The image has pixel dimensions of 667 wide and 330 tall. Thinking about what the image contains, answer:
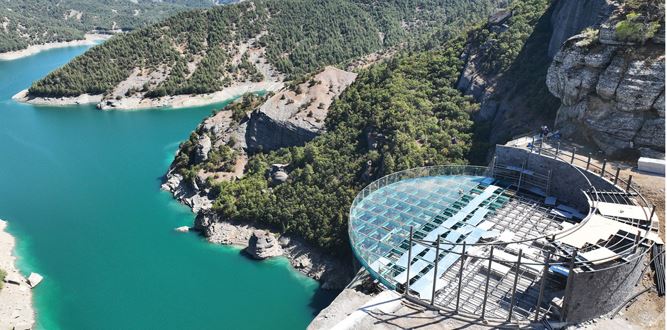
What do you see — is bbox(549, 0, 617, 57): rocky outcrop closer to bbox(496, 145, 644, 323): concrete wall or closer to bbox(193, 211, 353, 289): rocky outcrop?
bbox(496, 145, 644, 323): concrete wall

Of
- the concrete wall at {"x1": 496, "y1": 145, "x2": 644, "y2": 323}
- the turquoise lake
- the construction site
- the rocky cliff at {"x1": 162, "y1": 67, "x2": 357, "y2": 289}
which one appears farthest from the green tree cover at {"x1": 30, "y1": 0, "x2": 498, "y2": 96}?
the concrete wall at {"x1": 496, "y1": 145, "x2": 644, "y2": 323}

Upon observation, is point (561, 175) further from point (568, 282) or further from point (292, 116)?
point (292, 116)

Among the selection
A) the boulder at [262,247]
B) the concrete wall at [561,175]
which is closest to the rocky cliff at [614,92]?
the concrete wall at [561,175]

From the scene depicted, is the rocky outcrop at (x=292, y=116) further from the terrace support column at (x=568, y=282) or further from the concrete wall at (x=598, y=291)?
the concrete wall at (x=598, y=291)

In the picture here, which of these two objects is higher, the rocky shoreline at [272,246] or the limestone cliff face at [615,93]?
the limestone cliff face at [615,93]

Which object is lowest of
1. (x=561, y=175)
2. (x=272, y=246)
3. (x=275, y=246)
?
(x=275, y=246)

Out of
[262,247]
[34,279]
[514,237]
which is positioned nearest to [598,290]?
[514,237]

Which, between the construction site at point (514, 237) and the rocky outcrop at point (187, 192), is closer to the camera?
the construction site at point (514, 237)
